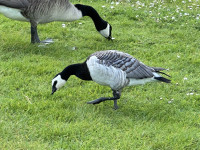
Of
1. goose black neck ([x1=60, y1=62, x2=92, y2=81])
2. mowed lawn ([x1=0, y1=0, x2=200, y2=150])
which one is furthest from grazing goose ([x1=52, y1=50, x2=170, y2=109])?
mowed lawn ([x1=0, y1=0, x2=200, y2=150])

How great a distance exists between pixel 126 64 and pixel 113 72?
0.25 m

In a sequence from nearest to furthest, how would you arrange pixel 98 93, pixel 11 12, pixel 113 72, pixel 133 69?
pixel 113 72 → pixel 133 69 → pixel 98 93 → pixel 11 12

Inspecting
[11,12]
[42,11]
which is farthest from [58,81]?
[11,12]

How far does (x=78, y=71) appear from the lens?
16.2 feet

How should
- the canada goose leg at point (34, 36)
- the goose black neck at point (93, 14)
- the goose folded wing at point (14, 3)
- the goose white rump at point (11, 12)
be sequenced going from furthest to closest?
the goose black neck at point (93, 14), the canada goose leg at point (34, 36), the goose white rump at point (11, 12), the goose folded wing at point (14, 3)

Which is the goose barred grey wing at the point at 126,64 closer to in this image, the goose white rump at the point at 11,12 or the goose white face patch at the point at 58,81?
the goose white face patch at the point at 58,81

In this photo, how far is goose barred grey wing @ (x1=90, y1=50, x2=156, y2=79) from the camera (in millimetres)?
4684

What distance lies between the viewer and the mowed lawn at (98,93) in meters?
4.16

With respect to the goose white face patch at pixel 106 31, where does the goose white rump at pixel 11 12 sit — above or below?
above

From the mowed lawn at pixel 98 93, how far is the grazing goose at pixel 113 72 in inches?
14.7

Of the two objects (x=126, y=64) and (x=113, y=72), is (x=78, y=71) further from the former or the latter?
(x=126, y=64)

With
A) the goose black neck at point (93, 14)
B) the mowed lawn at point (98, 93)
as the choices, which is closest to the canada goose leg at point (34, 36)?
the mowed lawn at point (98, 93)

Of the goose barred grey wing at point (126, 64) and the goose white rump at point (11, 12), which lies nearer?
the goose barred grey wing at point (126, 64)

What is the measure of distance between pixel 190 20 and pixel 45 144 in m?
6.17
